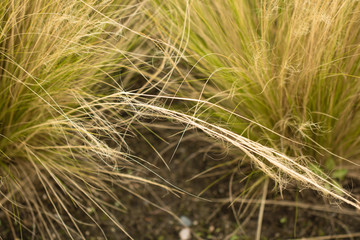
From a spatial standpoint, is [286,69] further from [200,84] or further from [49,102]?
[49,102]

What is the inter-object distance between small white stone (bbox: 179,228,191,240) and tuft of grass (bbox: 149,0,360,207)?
1.23 feet

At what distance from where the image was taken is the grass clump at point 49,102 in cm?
107

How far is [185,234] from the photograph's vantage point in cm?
131

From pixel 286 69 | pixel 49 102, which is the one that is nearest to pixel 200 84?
pixel 286 69

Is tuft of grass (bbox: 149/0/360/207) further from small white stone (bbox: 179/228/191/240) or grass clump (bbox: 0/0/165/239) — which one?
small white stone (bbox: 179/228/191/240)

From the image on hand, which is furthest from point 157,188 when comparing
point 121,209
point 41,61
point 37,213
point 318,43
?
point 318,43

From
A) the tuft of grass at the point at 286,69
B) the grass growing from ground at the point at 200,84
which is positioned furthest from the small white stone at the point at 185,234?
the tuft of grass at the point at 286,69

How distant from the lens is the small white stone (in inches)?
51.5

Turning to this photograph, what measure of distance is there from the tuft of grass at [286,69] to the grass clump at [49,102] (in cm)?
24

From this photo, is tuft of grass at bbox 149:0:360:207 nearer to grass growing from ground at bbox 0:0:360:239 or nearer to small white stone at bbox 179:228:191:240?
grass growing from ground at bbox 0:0:360:239

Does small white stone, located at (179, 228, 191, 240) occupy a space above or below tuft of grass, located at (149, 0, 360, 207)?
below

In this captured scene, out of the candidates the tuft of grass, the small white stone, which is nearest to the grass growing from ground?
the tuft of grass

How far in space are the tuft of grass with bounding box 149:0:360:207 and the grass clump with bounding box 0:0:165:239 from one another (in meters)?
0.24

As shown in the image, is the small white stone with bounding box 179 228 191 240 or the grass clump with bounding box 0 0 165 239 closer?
the grass clump with bounding box 0 0 165 239
